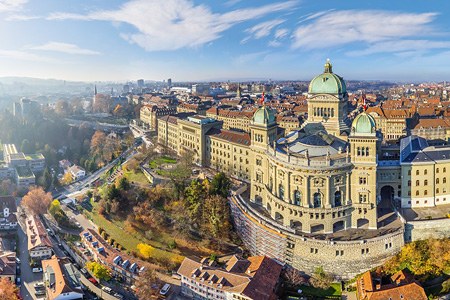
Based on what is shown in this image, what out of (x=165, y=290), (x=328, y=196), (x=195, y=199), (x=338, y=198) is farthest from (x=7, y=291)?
(x=338, y=198)

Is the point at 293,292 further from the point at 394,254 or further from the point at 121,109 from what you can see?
the point at 121,109

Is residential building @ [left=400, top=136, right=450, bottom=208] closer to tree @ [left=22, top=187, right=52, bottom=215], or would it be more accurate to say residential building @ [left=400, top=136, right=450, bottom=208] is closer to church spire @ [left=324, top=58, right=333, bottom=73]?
church spire @ [left=324, top=58, right=333, bottom=73]

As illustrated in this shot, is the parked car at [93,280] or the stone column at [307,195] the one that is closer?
the stone column at [307,195]

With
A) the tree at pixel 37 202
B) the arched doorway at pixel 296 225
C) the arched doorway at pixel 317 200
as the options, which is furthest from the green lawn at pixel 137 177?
the arched doorway at pixel 317 200

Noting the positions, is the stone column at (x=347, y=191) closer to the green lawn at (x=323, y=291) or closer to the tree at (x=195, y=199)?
the green lawn at (x=323, y=291)

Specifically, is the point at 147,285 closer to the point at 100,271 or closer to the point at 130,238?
the point at 100,271

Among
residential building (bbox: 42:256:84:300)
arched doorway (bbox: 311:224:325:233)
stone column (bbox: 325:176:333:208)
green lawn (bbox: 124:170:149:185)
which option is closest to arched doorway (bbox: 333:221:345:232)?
arched doorway (bbox: 311:224:325:233)
